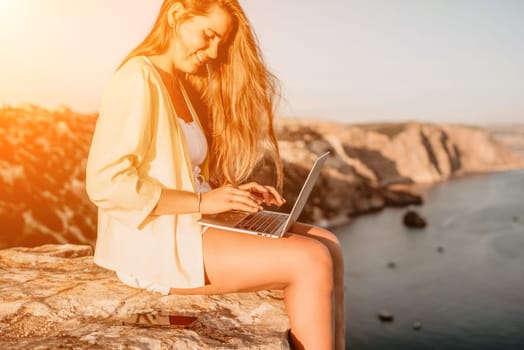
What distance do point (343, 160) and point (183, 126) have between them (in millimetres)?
41183

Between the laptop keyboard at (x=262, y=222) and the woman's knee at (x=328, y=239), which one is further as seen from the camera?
the woman's knee at (x=328, y=239)

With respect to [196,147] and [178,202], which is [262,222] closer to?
[178,202]

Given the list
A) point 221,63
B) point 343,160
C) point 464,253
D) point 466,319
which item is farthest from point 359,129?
point 221,63

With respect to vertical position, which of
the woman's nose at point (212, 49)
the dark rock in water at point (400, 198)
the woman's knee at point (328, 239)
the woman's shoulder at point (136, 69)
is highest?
the woman's nose at point (212, 49)

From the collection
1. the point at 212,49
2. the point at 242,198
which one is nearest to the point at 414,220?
the point at 212,49

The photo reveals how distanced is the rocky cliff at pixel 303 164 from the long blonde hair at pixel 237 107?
118 cm

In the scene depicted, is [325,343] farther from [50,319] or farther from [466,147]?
[466,147]

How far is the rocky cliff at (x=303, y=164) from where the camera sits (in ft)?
29.7

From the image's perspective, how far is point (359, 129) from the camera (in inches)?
1962

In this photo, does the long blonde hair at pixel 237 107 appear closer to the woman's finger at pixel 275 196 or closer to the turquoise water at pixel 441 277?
the woman's finger at pixel 275 196

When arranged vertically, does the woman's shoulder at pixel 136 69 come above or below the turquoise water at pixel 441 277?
above

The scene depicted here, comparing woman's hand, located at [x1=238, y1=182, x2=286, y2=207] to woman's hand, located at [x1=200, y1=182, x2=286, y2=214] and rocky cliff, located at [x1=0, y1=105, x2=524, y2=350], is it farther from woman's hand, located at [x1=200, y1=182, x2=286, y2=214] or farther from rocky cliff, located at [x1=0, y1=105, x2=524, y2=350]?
rocky cliff, located at [x1=0, y1=105, x2=524, y2=350]

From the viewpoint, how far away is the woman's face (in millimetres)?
1655

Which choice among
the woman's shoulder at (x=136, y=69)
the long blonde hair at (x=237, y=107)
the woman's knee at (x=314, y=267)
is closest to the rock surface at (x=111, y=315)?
the woman's knee at (x=314, y=267)
